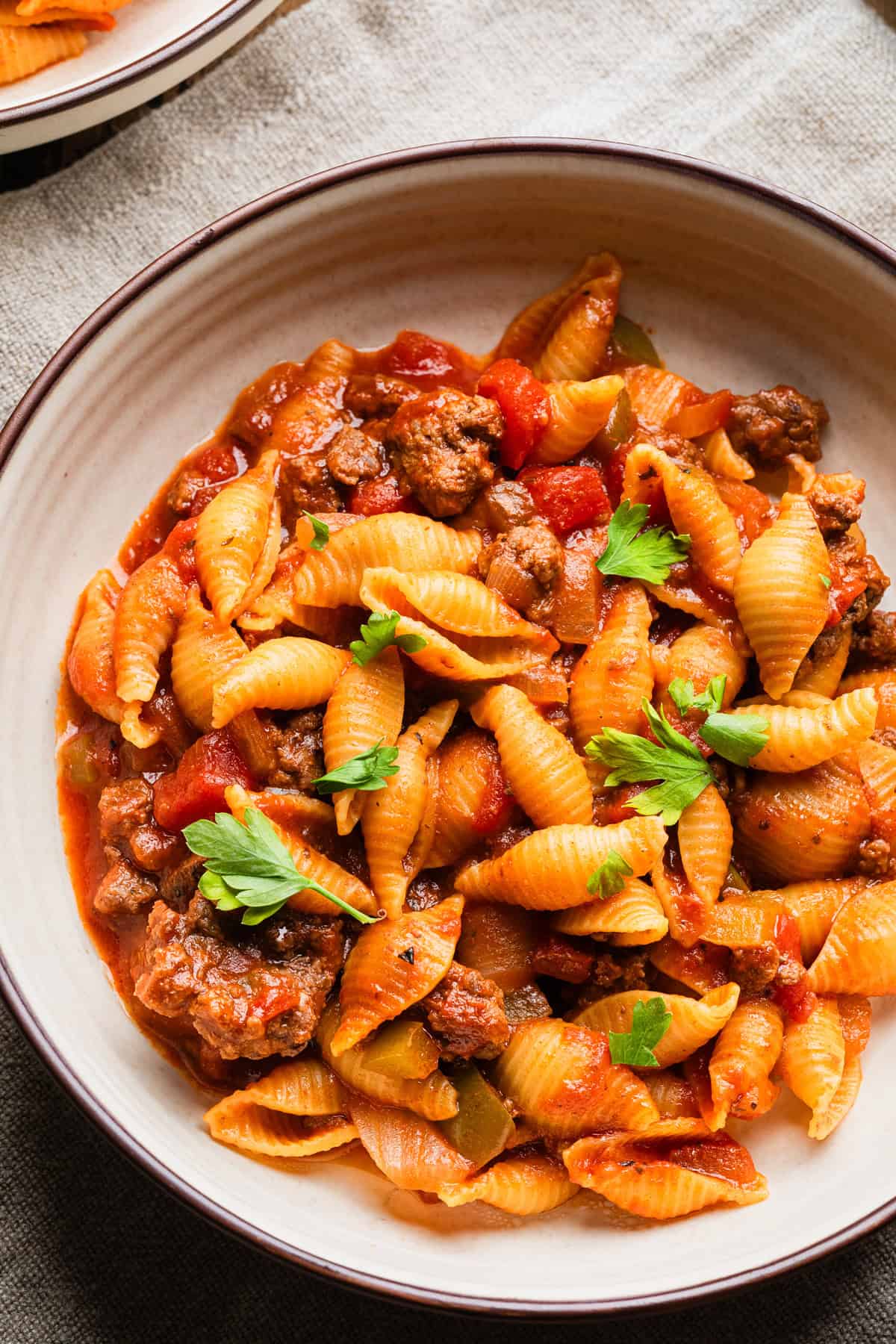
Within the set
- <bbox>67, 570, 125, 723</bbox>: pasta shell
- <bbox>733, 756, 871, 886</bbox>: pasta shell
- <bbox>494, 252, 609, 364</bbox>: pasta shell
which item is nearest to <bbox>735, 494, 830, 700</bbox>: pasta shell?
<bbox>733, 756, 871, 886</bbox>: pasta shell

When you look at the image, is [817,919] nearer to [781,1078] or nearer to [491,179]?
[781,1078]

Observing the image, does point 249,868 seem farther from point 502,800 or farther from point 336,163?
point 336,163

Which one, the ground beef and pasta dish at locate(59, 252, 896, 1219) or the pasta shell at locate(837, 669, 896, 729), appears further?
the pasta shell at locate(837, 669, 896, 729)

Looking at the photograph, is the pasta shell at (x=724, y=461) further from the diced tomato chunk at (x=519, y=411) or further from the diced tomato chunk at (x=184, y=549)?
the diced tomato chunk at (x=184, y=549)

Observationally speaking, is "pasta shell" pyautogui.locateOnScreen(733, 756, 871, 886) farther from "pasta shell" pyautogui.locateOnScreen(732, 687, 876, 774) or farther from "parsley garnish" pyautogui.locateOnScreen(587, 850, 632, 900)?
"parsley garnish" pyautogui.locateOnScreen(587, 850, 632, 900)

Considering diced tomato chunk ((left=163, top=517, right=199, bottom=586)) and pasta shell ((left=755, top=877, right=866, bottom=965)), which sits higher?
diced tomato chunk ((left=163, top=517, right=199, bottom=586))

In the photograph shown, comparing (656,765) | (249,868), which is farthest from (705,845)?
(249,868)

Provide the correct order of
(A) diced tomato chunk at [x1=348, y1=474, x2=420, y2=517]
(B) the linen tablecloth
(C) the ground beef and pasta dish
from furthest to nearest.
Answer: (B) the linen tablecloth
(A) diced tomato chunk at [x1=348, y1=474, x2=420, y2=517]
(C) the ground beef and pasta dish
